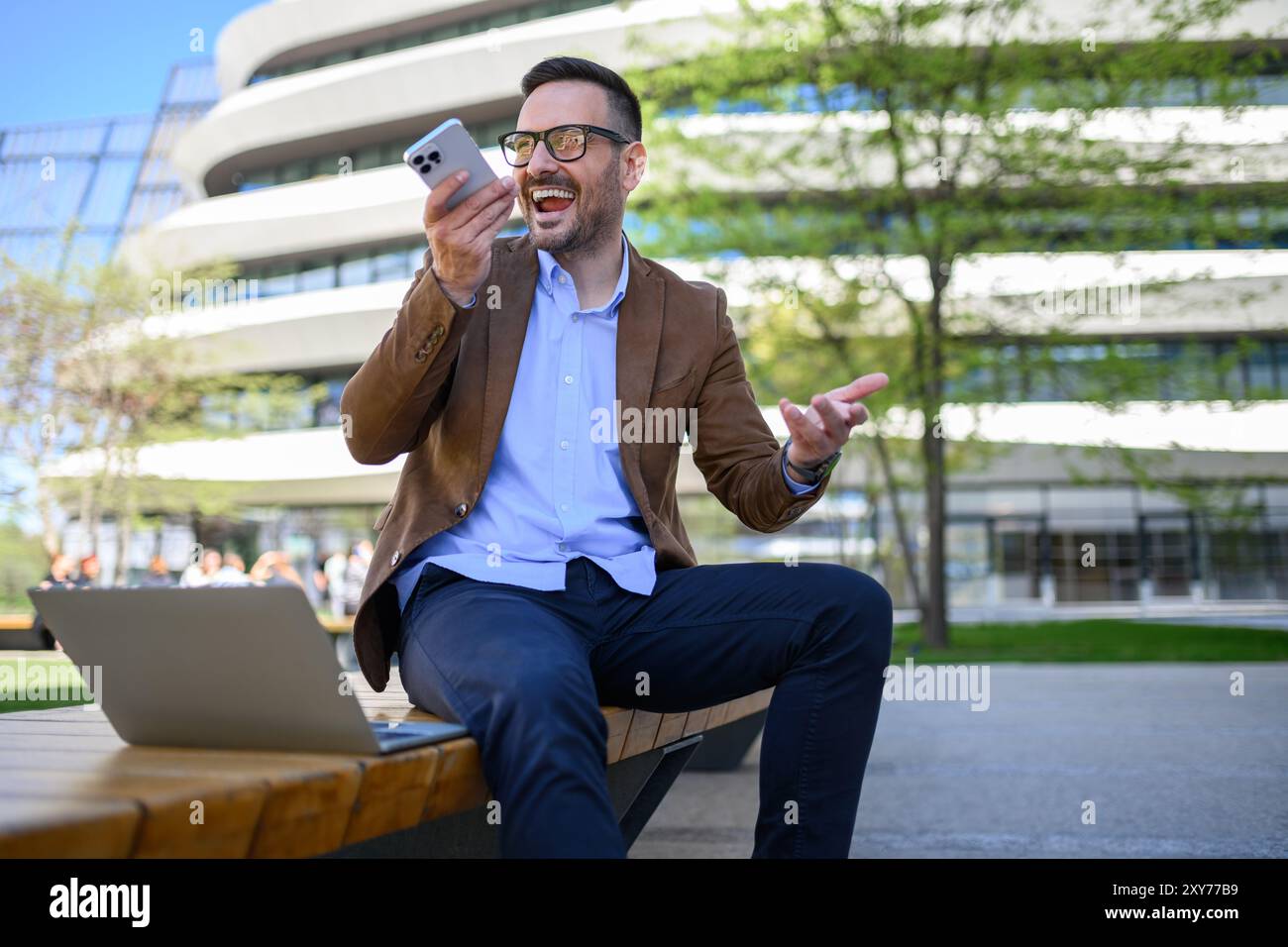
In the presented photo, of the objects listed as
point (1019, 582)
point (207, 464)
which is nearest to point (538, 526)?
point (1019, 582)

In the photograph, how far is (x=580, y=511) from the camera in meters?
2.73

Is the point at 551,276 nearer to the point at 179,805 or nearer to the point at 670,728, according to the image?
the point at 670,728

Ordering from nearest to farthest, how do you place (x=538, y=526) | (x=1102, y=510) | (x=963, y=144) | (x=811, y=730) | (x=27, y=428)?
(x=811, y=730)
(x=538, y=526)
(x=963, y=144)
(x=27, y=428)
(x=1102, y=510)

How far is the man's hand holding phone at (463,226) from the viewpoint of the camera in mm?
2215

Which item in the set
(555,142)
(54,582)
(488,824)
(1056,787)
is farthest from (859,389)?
(54,582)

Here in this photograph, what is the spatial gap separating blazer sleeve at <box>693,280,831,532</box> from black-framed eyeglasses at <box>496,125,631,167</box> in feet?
1.76

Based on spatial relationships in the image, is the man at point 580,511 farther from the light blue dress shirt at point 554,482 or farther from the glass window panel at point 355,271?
the glass window panel at point 355,271

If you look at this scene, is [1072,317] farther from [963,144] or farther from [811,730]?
[811,730]

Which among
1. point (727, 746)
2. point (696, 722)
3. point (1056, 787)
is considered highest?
point (696, 722)

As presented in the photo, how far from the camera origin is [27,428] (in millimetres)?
28312

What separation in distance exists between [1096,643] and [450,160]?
57.3ft
